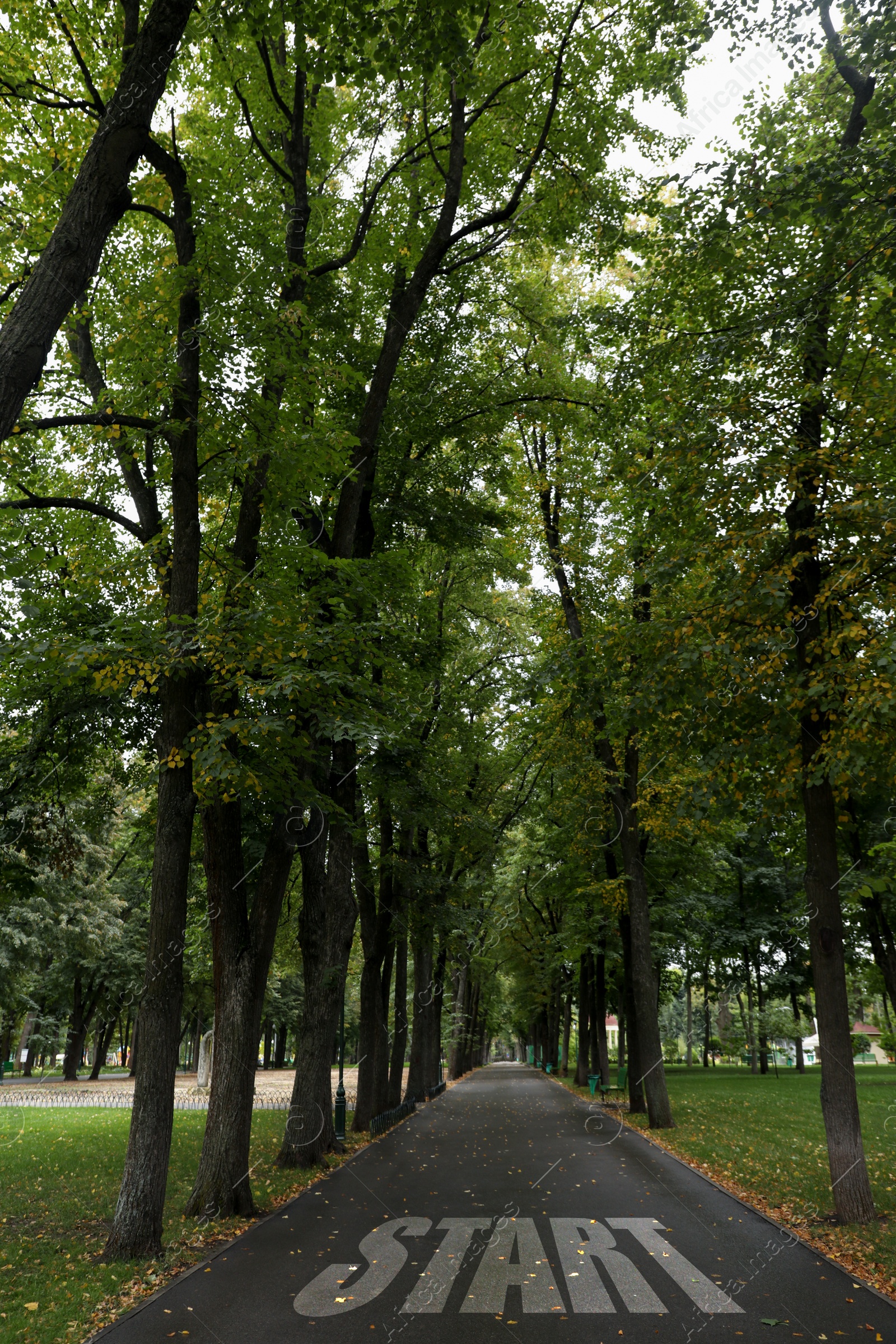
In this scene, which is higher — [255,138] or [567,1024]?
[255,138]

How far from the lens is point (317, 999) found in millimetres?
13773

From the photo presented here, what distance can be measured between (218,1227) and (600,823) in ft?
44.2

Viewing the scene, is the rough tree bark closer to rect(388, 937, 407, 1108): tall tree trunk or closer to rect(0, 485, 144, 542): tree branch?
rect(0, 485, 144, 542): tree branch

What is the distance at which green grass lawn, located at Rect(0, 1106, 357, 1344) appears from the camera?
6.67 meters

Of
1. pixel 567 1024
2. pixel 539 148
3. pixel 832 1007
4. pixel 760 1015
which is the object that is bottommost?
pixel 567 1024

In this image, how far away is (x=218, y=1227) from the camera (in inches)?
365

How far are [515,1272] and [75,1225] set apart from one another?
5.23m

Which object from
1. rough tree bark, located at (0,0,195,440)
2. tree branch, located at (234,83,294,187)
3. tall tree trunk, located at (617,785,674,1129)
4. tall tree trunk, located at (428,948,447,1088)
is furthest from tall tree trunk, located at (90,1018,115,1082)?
rough tree bark, located at (0,0,195,440)

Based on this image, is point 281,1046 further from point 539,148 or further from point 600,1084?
point 539,148

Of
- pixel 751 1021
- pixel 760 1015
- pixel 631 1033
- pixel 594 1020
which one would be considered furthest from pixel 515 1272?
pixel 751 1021

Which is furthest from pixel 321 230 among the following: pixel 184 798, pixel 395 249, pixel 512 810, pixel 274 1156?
pixel 512 810

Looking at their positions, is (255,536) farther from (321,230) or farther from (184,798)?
(321,230)

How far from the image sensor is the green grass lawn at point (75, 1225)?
6.67 metres

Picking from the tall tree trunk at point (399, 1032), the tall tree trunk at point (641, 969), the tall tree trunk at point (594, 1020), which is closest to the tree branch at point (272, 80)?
the tall tree trunk at point (641, 969)
